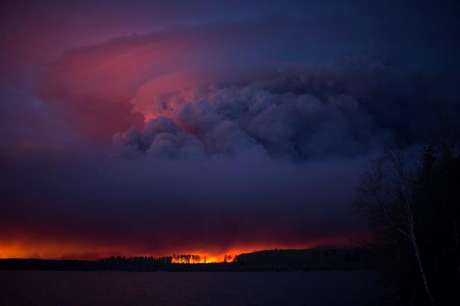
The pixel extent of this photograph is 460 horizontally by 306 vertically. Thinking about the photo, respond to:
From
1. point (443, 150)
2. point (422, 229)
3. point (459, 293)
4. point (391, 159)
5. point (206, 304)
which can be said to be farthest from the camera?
point (206, 304)

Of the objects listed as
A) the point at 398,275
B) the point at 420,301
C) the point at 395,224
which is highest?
the point at 395,224

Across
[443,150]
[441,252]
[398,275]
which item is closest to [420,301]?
[398,275]

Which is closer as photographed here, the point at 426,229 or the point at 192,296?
the point at 426,229

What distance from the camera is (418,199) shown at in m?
32.6

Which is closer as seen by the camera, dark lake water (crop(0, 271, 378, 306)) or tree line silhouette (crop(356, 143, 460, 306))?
tree line silhouette (crop(356, 143, 460, 306))

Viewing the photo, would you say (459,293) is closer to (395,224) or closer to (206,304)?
(395,224)

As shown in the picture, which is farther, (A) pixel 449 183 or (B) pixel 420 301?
(B) pixel 420 301

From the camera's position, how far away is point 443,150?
92.2 ft

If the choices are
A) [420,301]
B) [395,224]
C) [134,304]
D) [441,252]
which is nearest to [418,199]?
[441,252]

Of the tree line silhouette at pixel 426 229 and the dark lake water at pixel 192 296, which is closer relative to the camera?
the tree line silhouette at pixel 426 229

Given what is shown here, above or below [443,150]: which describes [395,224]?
below

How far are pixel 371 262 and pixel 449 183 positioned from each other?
13.8 m

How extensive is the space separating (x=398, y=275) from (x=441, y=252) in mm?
6857

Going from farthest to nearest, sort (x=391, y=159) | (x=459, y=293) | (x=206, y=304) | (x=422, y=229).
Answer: (x=206, y=304) → (x=422, y=229) → (x=459, y=293) → (x=391, y=159)
